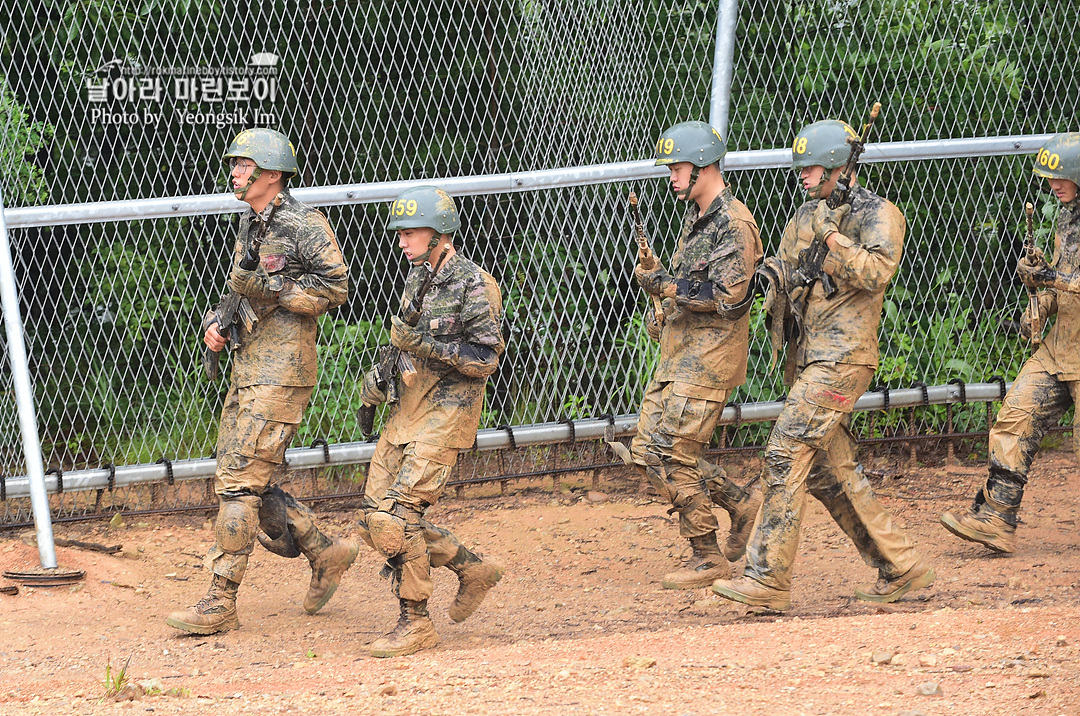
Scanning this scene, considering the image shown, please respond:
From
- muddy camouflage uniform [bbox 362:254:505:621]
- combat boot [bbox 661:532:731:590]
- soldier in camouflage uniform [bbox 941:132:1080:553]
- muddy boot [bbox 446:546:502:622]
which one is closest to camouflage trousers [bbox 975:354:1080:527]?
soldier in camouflage uniform [bbox 941:132:1080:553]

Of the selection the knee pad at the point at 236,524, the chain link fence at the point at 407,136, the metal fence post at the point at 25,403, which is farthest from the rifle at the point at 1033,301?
the metal fence post at the point at 25,403

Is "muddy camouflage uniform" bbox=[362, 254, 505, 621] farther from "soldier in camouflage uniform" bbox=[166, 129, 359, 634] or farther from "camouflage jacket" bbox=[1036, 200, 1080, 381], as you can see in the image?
"camouflage jacket" bbox=[1036, 200, 1080, 381]

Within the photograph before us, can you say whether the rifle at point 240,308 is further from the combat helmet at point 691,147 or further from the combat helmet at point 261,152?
the combat helmet at point 691,147

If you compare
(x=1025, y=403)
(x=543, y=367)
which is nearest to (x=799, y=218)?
(x=1025, y=403)

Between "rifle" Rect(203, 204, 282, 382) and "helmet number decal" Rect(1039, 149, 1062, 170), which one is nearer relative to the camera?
"rifle" Rect(203, 204, 282, 382)

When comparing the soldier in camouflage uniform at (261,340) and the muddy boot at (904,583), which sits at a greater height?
the soldier in camouflage uniform at (261,340)

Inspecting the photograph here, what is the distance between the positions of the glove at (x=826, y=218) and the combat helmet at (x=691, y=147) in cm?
59

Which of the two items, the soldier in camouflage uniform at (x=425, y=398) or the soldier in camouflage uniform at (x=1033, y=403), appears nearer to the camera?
the soldier in camouflage uniform at (x=425, y=398)

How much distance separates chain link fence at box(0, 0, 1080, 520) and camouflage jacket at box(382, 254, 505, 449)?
1.89m

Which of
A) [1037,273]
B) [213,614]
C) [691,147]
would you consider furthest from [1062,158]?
[213,614]

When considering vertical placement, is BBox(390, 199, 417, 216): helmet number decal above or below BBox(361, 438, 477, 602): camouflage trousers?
above

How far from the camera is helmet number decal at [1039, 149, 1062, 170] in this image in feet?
19.2

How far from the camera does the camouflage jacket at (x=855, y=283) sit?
5.18 meters

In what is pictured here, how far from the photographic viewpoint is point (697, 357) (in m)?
5.71
